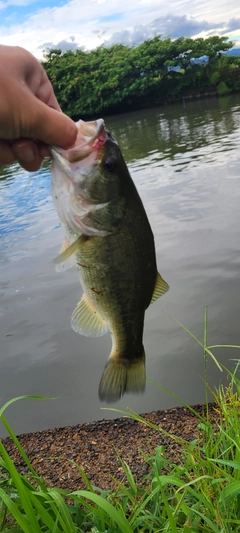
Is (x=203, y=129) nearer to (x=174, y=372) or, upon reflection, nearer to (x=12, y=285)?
(x=12, y=285)

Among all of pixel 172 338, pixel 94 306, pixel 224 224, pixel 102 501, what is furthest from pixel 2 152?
pixel 224 224

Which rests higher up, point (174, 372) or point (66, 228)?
point (66, 228)

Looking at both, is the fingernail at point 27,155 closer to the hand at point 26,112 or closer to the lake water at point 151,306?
the hand at point 26,112

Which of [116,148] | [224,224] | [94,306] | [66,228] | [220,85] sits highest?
[220,85]

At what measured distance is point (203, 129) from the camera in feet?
73.4

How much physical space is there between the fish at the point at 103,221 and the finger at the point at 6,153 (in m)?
0.23

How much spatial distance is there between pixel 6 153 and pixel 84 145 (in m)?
0.36

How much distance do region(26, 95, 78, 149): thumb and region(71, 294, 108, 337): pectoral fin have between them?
0.71 meters

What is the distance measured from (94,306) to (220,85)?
47536mm

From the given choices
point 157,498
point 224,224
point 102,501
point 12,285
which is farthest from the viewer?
point 224,224

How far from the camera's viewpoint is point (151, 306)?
6.72m

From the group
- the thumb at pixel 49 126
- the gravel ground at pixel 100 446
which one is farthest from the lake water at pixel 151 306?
the gravel ground at pixel 100 446

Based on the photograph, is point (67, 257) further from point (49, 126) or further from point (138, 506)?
point (138, 506)

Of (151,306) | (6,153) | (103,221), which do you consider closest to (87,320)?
(103,221)
